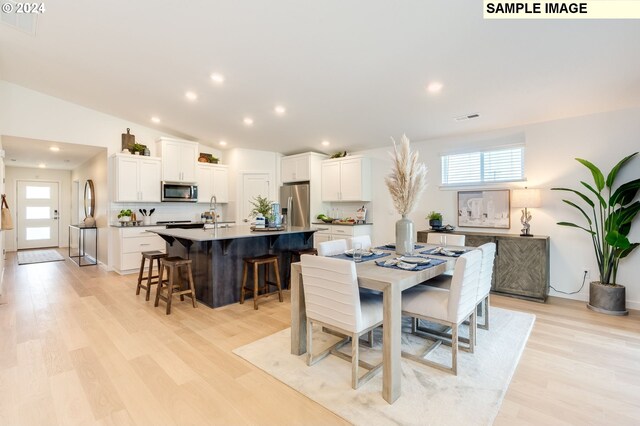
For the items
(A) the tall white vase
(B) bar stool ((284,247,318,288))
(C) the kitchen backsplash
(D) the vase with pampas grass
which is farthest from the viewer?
(C) the kitchen backsplash

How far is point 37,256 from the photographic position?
→ 7.36 m

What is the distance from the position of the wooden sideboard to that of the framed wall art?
429 millimetres

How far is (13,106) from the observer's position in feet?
15.5

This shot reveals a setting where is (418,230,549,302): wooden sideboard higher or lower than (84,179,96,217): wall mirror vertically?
lower

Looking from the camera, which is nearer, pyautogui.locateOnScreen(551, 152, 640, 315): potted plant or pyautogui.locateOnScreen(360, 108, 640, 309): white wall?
pyautogui.locateOnScreen(551, 152, 640, 315): potted plant

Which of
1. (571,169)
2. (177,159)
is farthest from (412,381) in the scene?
(177,159)

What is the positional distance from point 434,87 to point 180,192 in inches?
197

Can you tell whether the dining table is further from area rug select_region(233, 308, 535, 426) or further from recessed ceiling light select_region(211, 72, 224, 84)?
recessed ceiling light select_region(211, 72, 224, 84)

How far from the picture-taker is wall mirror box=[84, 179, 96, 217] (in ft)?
22.1

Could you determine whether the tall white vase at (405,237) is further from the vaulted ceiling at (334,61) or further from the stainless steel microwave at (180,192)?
the stainless steel microwave at (180,192)

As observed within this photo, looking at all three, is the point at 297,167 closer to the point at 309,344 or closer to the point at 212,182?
the point at 212,182

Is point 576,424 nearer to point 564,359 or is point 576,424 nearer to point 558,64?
point 564,359

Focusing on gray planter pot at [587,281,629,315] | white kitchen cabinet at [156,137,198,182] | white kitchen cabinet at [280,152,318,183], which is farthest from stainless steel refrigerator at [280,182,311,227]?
gray planter pot at [587,281,629,315]

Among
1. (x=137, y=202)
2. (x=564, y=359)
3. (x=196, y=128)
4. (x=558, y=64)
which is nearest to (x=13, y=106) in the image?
(x=137, y=202)
